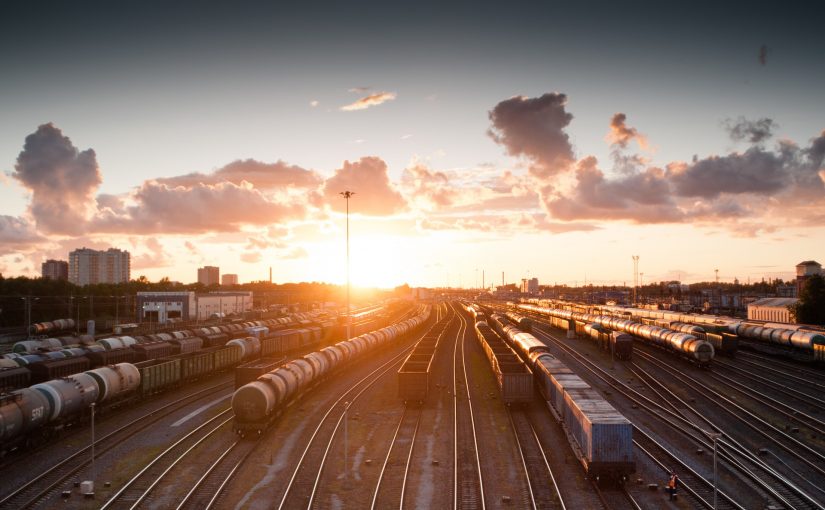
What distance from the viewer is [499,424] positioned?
34.6 metres

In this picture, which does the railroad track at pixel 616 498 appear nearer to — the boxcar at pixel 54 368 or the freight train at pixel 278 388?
the freight train at pixel 278 388

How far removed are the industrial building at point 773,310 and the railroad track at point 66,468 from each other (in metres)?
99.0

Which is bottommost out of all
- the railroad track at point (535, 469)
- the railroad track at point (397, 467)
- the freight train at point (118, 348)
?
the railroad track at point (535, 469)

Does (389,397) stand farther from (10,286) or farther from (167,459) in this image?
(10,286)

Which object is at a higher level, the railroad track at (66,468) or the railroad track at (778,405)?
the railroad track at (66,468)

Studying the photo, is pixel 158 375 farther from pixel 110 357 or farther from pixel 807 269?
pixel 807 269

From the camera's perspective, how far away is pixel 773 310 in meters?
101

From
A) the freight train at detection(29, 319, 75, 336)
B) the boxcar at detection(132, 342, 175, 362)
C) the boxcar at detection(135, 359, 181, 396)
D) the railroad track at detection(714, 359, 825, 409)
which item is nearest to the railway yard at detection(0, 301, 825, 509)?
the railroad track at detection(714, 359, 825, 409)

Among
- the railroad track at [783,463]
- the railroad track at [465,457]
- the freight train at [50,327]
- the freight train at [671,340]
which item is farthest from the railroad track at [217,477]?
the freight train at [50,327]

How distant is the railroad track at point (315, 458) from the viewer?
901 inches

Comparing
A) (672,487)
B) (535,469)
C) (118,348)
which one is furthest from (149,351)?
(672,487)

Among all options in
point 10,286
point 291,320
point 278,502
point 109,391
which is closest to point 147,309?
point 10,286

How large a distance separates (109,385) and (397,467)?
21.2m

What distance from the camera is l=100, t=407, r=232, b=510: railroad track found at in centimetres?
2253
